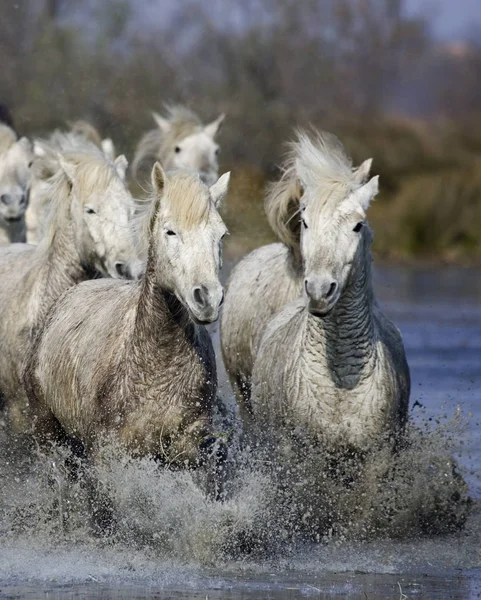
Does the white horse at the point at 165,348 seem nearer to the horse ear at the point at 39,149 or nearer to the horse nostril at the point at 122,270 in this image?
the horse nostril at the point at 122,270

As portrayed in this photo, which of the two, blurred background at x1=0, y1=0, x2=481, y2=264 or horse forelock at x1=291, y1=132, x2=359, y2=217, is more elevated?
blurred background at x1=0, y1=0, x2=481, y2=264

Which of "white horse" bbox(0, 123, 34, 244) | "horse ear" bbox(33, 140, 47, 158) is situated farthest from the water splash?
"horse ear" bbox(33, 140, 47, 158)

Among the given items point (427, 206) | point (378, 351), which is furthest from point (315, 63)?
point (378, 351)

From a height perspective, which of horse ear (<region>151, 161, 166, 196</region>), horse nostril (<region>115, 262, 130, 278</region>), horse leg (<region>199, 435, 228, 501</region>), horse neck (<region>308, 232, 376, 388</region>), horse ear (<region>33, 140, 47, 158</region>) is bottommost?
horse leg (<region>199, 435, 228, 501</region>)

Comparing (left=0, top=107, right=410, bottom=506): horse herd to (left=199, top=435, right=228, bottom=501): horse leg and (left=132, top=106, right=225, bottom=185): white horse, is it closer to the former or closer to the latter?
(left=199, top=435, right=228, bottom=501): horse leg

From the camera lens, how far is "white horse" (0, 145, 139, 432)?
340 inches

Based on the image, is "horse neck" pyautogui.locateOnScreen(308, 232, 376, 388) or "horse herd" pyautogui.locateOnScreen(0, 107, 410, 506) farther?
"horse neck" pyautogui.locateOnScreen(308, 232, 376, 388)

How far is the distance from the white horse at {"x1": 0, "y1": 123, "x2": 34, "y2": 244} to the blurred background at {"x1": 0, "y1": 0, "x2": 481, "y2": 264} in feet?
24.5

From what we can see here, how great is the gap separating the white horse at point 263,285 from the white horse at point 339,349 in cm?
103

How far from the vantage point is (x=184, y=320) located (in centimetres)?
674

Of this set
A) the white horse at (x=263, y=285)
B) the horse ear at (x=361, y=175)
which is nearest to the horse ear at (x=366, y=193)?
the horse ear at (x=361, y=175)

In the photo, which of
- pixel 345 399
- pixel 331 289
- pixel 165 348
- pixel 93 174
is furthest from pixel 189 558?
pixel 93 174

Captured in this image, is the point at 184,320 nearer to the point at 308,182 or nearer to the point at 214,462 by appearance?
the point at 214,462

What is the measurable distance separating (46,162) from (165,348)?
4.18 meters
